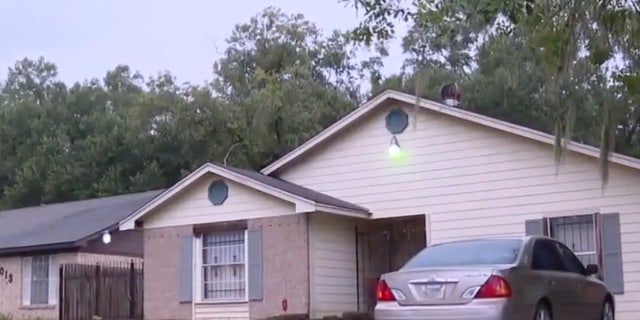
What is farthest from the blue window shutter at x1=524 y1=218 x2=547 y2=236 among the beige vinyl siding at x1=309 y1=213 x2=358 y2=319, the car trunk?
the car trunk

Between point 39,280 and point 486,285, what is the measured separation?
64.6 ft

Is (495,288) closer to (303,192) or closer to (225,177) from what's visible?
(303,192)

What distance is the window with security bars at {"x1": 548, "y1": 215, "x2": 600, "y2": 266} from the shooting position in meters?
18.2

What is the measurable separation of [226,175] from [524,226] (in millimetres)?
5979

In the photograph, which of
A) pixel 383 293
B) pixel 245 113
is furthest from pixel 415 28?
pixel 245 113

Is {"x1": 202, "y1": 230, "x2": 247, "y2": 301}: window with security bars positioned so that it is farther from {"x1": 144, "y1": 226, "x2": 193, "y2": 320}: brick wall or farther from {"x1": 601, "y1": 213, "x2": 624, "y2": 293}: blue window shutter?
{"x1": 601, "y1": 213, "x2": 624, "y2": 293}: blue window shutter

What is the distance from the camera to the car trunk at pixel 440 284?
36.3ft

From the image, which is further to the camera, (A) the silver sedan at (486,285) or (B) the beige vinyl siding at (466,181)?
(B) the beige vinyl siding at (466,181)

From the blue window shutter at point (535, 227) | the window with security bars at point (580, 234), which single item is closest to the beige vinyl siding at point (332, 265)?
the blue window shutter at point (535, 227)

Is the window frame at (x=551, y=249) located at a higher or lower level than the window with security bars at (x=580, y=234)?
lower

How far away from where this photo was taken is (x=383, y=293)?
1177 centimetres

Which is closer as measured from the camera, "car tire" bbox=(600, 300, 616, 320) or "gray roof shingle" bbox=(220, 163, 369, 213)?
"car tire" bbox=(600, 300, 616, 320)

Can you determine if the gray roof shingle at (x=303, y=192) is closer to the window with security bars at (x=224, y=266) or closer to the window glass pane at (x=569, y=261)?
the window with security bars at (x=224, y=266)

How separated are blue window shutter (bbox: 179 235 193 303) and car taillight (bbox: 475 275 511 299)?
10.8 metres
